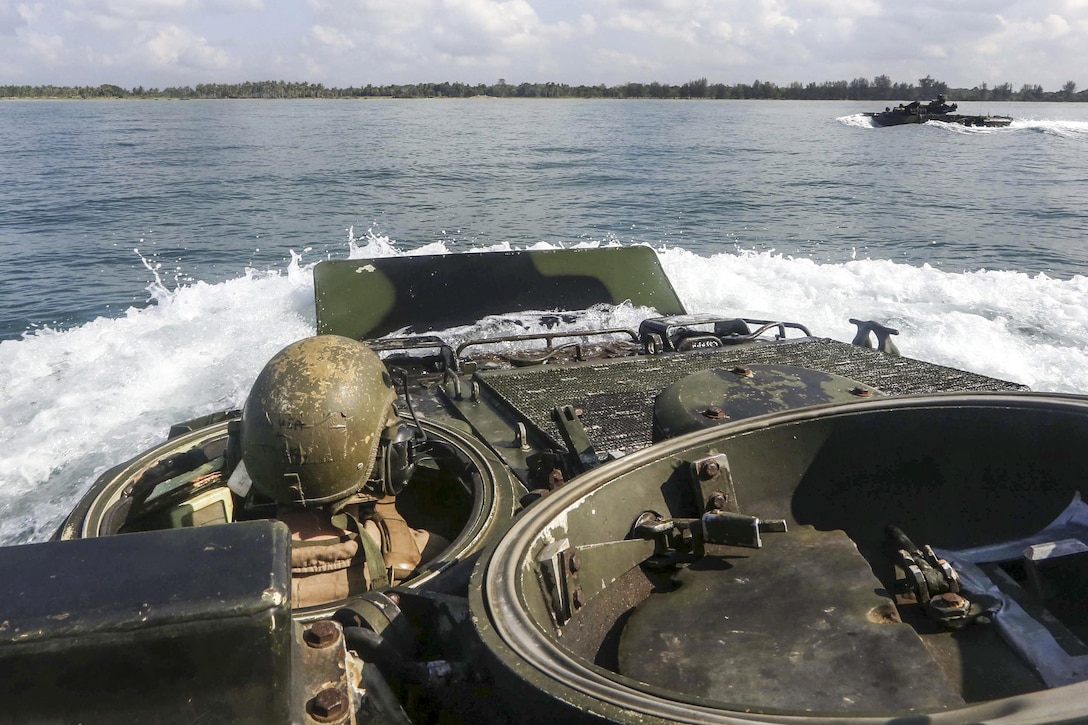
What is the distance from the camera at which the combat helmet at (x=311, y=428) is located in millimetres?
3469

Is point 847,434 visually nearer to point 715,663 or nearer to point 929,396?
Answer: point 929,396

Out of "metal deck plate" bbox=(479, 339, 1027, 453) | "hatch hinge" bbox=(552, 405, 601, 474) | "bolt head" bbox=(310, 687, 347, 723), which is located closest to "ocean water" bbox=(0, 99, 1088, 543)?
"metal deck plate" bbox=(479, 339, 1027, 453)

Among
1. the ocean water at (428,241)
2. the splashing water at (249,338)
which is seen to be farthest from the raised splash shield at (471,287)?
the ocean water at (428,241)

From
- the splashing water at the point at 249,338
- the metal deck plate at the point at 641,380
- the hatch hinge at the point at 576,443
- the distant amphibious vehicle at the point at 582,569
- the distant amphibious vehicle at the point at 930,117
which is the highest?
the distant amphibious vehicle at the point at 930,117

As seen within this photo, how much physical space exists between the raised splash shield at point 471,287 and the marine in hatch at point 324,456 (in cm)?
512

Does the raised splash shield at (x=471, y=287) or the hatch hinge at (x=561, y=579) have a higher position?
the hatch hinge at (x=561, y=579)

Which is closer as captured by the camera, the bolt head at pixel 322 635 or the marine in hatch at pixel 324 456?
the bolt head at pixel 322 635

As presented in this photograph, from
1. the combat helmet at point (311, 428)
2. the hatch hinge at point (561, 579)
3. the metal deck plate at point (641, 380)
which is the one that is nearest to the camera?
the hatch hinge at point (561, 579)

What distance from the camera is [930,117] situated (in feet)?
189

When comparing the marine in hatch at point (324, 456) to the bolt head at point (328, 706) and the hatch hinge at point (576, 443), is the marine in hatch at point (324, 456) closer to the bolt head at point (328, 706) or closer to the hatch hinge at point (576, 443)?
the hatch hinge at point (576, 443)

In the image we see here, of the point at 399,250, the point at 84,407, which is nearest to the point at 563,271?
the point at 84,407

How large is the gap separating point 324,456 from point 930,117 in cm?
6182

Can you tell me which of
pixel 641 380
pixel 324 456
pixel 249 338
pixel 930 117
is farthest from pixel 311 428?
pixel 930 117

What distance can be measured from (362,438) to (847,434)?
6.05 ft
